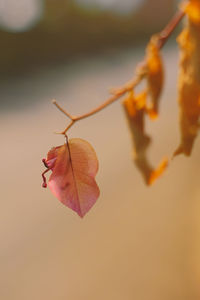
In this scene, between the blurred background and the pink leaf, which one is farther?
the blurred background

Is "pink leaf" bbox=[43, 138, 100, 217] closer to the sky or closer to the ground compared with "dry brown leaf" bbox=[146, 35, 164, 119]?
closer to the ground

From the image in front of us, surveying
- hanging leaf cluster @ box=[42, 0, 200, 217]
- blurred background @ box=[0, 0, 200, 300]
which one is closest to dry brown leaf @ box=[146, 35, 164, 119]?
hanging leaf cluster @ box=[42, 0, 200, 217]

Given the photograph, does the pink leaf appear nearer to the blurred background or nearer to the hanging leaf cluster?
the hanging leaf cluster

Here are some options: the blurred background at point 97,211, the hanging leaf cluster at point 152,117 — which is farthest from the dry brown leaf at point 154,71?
the blurred background at point 97,211

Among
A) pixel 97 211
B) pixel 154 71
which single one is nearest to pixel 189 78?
pixel 154 71

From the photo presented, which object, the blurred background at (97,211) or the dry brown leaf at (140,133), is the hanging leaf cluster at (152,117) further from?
the blurred background at (97,211)

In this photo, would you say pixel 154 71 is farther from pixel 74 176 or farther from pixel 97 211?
pixel 97 211
